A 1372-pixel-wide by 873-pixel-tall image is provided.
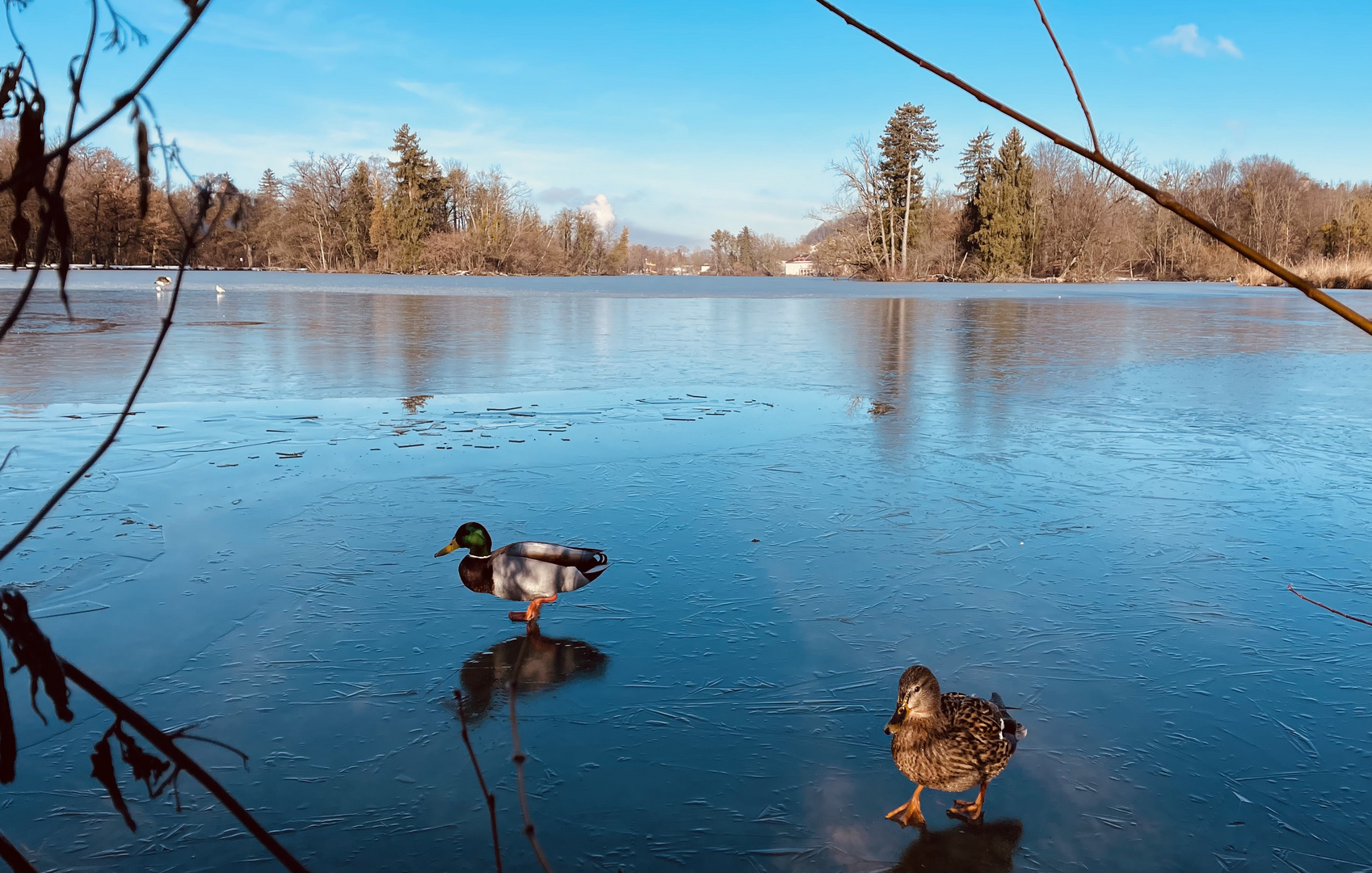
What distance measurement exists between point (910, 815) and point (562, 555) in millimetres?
2034

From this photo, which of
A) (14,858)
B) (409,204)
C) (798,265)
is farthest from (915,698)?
(798,265)

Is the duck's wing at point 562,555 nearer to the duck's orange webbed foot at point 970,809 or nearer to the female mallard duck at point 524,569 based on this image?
the female mallard duck at point 524,569

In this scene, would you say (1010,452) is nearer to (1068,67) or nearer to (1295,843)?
(1295,843)

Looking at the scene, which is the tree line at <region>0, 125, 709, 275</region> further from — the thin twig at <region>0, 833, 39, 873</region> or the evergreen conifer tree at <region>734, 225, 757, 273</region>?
the thin twig at <region>0, 833, 39, 873</region>

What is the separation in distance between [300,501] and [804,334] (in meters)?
14.0

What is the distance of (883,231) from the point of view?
61156 mm

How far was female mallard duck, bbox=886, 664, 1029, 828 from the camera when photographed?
9.45 feet

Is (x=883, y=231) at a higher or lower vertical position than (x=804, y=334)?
higher

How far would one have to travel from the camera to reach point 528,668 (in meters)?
4.00

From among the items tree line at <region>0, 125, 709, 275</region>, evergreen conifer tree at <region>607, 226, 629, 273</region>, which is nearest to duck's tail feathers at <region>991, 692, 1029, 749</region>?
tree line at <region>0, 125, 709, 275</region>

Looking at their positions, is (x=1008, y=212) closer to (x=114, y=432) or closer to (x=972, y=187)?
(x=972, y=187)

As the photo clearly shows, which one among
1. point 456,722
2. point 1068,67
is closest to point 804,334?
point 456,722

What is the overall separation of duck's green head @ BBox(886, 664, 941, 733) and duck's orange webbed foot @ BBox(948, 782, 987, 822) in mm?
302

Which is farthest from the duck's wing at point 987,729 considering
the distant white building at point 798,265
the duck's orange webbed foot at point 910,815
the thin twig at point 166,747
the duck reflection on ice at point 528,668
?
the distant white building at point 798,265
